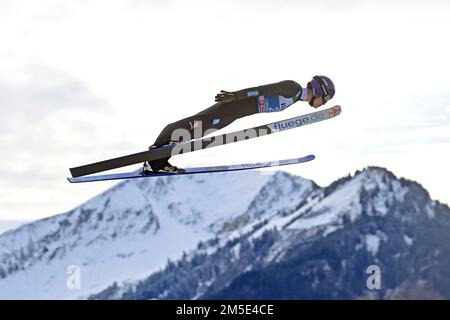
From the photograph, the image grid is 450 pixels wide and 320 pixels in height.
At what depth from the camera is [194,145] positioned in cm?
2019

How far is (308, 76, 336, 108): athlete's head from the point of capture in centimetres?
2133

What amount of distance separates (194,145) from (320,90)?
4127 mm

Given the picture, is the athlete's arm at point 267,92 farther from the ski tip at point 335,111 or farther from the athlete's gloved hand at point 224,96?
the ski tip at point 335,111

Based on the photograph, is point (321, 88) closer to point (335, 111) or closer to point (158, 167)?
point (335, 111)

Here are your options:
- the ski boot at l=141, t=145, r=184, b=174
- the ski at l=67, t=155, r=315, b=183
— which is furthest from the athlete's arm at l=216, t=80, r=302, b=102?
the ski boot at l=141, t=145, r=184, b=174

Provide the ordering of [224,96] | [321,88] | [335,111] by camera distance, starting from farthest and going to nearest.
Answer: [335,111], [321,88], [224,96]

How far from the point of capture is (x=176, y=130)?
65.3 ft

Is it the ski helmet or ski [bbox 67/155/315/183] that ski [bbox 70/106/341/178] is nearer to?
ski [bbox 67/155/315/183]

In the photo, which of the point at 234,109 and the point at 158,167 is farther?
the point at 158,167

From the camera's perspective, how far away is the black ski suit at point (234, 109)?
19953 millimetres

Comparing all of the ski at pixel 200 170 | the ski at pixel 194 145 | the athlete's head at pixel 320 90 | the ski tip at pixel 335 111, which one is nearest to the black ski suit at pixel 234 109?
the ski at pixel 194 145

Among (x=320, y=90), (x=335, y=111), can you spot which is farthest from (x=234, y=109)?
(x=335, y=111)

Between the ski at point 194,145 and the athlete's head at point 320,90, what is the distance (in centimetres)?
83
